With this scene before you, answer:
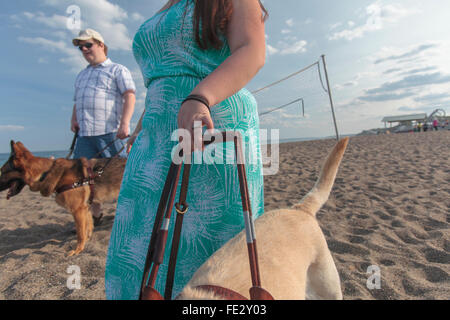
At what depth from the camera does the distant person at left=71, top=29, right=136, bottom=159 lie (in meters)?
3.08

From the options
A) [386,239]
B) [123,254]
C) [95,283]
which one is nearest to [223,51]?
[123,254]

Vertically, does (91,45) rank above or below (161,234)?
above

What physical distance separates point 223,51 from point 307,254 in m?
1.01

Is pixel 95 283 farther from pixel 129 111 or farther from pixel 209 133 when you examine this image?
pixel 209 133

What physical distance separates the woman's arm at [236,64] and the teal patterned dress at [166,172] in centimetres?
13

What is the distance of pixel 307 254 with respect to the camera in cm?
124

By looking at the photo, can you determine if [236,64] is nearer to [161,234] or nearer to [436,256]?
[161,234]

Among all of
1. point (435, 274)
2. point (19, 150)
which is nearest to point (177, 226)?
point (435, 274)

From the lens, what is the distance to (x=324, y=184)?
1664mm

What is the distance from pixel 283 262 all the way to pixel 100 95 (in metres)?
2.93
